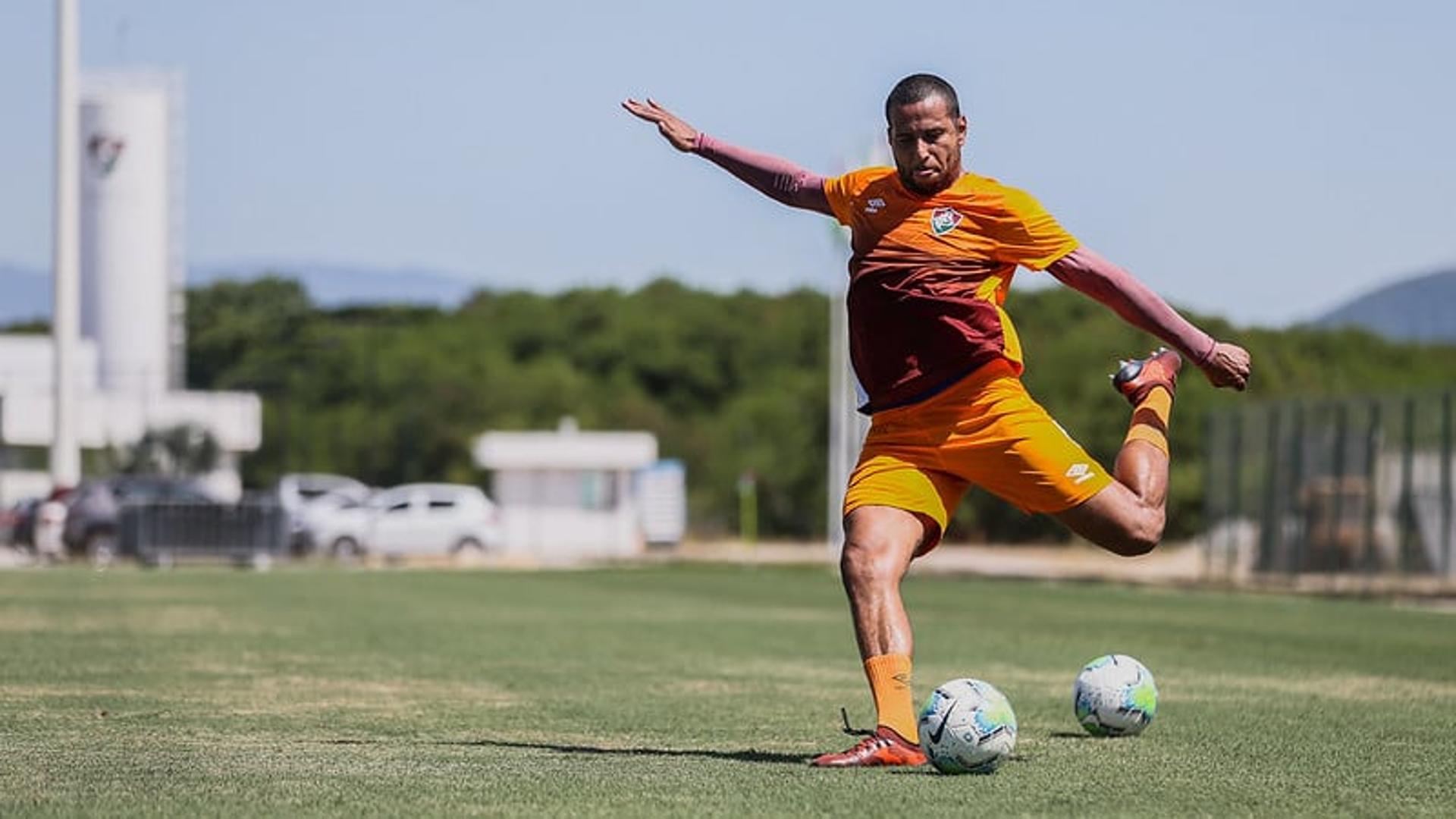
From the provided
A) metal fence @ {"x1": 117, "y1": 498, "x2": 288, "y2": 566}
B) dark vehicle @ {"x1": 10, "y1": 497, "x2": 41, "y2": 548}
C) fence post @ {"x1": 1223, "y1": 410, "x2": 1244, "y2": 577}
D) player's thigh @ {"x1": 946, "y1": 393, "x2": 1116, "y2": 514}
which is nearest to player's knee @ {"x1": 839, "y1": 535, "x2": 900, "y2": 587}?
player's thigh @ {"x1": 946, "y1": 393, "x2": 1116, "y2": 514}

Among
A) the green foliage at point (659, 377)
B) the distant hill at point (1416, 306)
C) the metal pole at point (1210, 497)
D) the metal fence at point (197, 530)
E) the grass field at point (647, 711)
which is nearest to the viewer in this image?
the grass field at point (647, 711)

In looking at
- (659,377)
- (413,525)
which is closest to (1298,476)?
(413,525)

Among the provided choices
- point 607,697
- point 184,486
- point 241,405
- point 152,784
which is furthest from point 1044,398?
point 152,784

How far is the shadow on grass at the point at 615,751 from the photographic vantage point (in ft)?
30.6

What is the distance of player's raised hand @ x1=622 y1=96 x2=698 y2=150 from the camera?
32.4ft

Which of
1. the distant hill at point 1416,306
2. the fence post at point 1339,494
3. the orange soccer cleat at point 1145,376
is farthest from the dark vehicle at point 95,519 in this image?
the orange soccer cleat at point 1145,376

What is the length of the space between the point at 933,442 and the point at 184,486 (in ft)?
149

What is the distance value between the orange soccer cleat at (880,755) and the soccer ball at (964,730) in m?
0.20

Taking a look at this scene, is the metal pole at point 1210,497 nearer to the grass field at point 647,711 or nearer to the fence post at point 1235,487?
the fence post at point 1235,487

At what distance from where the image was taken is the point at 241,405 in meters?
76.0

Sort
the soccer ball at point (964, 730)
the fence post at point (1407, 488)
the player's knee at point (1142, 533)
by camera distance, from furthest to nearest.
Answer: the fence post at point (1407, 488) → the player's knee at point (1142, 533) → the soccer ball at point (964, 730)

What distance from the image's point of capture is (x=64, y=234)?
169ft

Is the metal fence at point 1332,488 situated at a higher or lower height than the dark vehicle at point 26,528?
higher

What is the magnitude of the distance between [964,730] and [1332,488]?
1284 inches
